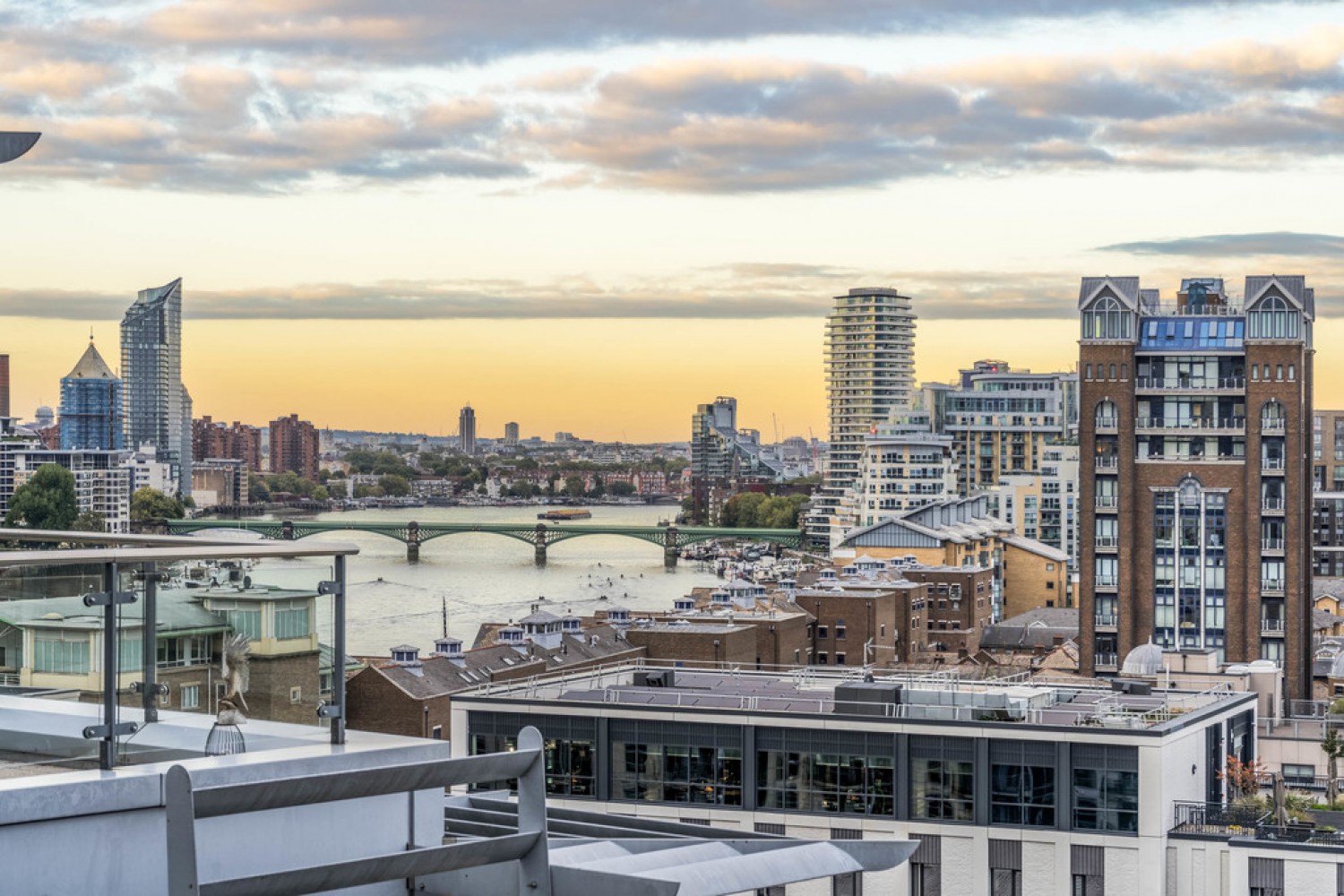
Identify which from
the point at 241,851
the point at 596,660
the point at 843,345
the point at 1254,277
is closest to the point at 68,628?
the point at 241,851

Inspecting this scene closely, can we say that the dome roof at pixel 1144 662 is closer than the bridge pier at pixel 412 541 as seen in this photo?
Yes

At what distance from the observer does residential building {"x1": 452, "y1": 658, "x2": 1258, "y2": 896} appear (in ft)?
54.4

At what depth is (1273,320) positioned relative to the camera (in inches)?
1238

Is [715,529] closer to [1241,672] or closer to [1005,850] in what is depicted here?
[1241,672]

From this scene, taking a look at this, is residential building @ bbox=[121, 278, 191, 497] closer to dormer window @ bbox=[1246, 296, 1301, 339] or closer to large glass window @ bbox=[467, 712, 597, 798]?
dormer window @ bbox=[1246, 296, 1301, 339]

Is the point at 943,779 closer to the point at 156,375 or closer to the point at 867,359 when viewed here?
the point at 867,359

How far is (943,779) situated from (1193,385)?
16.8m

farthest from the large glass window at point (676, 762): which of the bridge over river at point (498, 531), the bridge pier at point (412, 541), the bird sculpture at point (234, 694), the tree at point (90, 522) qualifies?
the tree at point (90, 522)

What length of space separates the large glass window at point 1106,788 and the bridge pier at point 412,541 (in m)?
59.5

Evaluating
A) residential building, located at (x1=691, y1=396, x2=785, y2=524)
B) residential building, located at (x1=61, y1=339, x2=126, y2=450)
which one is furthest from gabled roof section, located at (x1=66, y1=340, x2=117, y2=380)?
residential building, located at (x1=691, y1=396, x2=785, y2=524)

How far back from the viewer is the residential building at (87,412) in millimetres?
133000

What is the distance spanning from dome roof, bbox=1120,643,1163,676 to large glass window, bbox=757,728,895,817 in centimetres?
979

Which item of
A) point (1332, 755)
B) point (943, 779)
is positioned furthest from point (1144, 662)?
point (943, 779)

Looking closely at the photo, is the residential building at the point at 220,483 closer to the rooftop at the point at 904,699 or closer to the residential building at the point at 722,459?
the residential building at the point at 722,459
